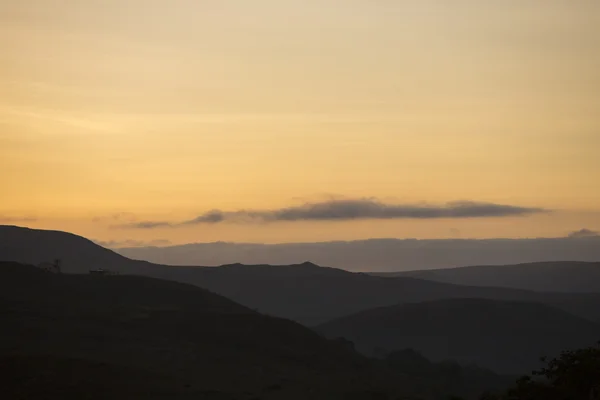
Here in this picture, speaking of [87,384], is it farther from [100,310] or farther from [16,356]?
[100,310]

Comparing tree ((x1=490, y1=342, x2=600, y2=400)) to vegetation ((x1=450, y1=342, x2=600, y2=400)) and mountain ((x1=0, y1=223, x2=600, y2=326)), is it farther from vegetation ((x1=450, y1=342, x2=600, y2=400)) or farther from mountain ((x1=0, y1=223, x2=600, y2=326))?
mountain ((x1=0, y1=223, x2=600, y2=326))

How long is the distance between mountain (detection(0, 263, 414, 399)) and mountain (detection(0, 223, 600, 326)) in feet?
196

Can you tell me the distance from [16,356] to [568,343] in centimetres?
7341

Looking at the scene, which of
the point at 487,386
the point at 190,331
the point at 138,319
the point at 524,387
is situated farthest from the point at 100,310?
the point at 524,387

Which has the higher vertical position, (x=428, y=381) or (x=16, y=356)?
(x=16, y=356)

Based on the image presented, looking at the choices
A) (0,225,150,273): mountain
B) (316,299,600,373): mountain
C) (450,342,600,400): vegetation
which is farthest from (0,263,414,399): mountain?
(0,225,150,273): mountain

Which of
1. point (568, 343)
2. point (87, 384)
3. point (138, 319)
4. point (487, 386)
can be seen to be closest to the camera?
point (87, 384)

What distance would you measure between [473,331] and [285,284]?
58200 millimetres

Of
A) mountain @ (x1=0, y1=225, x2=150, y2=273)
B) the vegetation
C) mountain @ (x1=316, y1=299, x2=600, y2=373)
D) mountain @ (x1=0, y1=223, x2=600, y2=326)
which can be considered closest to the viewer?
the vegetation

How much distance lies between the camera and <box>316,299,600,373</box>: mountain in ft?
338

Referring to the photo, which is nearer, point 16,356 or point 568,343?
point 16,356

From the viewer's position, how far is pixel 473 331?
109m

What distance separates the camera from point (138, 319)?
70062 millimetres

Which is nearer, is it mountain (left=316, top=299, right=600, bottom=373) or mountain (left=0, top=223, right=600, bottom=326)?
mountain (left=316, top=299, right=600, bottom=373)
